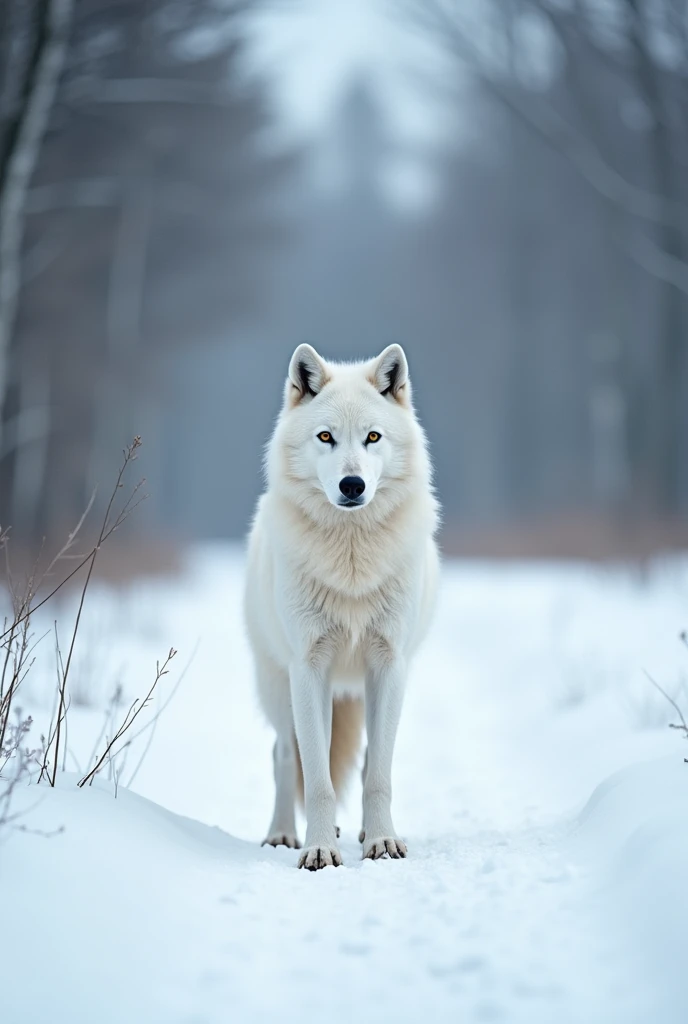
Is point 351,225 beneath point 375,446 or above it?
above

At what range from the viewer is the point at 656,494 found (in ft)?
39.3

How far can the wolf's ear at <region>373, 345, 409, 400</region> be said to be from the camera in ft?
11.5

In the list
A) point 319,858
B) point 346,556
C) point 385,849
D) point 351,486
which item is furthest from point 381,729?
point 351,486

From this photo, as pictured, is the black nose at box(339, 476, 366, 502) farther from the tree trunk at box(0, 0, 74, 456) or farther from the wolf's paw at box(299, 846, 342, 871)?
the tree trunk at box(0, 0, 74, 456)

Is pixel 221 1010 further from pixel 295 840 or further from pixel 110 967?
pixel 295 840

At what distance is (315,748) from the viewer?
10.5 ft

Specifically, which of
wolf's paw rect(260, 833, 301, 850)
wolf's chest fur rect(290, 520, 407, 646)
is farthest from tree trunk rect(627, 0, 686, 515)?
wolf's paw rect(260, 833, 301, 850)

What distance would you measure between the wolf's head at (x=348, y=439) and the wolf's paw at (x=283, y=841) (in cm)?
131

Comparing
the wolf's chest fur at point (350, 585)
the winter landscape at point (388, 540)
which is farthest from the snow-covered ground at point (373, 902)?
the wolf's chest fur at point (350, 585)

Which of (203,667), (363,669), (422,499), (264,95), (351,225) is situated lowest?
(203,667)

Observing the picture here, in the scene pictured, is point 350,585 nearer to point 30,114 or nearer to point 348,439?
point 348,439

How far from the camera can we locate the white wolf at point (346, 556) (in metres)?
3.21

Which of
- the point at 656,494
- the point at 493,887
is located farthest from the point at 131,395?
the point at 493,887

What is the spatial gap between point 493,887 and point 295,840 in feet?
4.80
